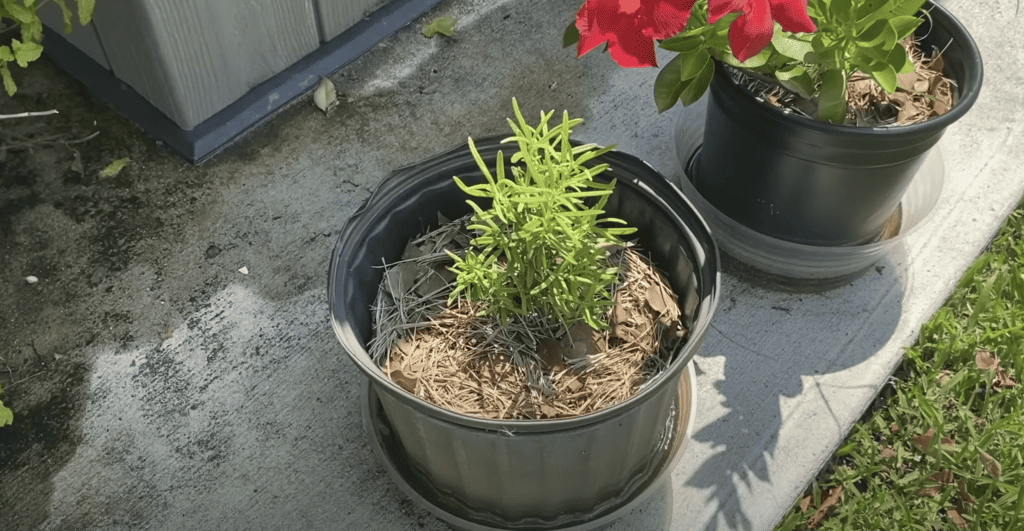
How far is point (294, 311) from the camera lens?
6.61 feet

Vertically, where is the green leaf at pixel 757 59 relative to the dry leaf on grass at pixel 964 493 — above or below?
above

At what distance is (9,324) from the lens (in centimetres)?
198

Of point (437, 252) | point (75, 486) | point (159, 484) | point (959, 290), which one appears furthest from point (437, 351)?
point (959, 290)

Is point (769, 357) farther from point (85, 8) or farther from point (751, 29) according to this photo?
point (85, 8)

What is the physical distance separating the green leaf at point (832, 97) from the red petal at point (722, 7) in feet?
1.60

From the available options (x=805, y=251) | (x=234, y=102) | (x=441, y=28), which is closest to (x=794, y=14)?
(x=805, y=251)

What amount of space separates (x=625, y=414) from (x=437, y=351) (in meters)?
0.37

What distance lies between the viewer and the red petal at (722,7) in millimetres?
1191

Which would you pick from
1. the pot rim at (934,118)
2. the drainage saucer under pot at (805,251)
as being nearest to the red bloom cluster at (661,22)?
the pot rim at (934,118)

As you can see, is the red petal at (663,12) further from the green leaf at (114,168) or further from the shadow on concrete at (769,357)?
the green leaf at (114,168)

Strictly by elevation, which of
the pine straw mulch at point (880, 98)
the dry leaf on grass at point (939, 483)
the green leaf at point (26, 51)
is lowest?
the dry leaf on grass at point (939, 483)

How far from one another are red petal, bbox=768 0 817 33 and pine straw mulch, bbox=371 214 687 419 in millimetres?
511

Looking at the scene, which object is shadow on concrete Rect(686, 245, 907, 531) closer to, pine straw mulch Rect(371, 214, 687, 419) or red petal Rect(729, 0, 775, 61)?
pine straw mulch Rect(371, 214, 687, 419)

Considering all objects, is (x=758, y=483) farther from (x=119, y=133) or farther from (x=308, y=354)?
(x=119, y=133)
